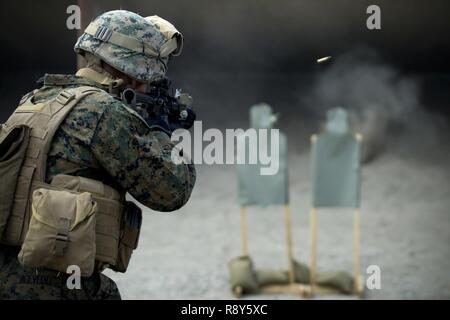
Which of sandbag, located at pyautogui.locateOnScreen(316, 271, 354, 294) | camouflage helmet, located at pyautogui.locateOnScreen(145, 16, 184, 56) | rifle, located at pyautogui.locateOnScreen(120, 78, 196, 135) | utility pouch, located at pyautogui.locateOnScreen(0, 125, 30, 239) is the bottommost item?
sandbag, located at pyautogui.locateOnScreen(316, 271, 354, 294)

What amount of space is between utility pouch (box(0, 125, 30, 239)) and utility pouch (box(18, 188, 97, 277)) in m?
0.09

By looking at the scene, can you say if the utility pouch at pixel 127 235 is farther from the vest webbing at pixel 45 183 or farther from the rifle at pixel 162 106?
the rifle at pixel 162 106

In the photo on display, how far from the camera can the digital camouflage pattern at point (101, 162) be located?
2119 millimetres

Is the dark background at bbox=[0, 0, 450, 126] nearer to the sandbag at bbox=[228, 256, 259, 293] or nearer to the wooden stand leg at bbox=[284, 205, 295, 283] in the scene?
the wooden stand leg at bbox=[284, 205, 295, 283]

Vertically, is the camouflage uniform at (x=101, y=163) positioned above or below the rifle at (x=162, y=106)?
below

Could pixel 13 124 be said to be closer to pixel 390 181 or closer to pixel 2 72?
pixel 2 72

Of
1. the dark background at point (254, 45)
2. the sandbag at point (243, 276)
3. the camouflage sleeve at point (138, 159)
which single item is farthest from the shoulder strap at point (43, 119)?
the sandbag at point (243, 276)

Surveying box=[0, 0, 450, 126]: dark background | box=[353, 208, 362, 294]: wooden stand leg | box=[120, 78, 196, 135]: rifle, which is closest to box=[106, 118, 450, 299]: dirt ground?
box=[353, 208, 362, 294]: wooden stand leg

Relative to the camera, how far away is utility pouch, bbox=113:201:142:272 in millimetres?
2250

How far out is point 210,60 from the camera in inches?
222

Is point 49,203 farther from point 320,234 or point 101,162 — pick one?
point 320,234

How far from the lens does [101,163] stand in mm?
2139

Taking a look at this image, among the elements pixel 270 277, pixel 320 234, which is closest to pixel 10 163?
pixel 270 277

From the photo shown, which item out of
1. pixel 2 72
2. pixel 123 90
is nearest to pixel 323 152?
pixel 2 72
